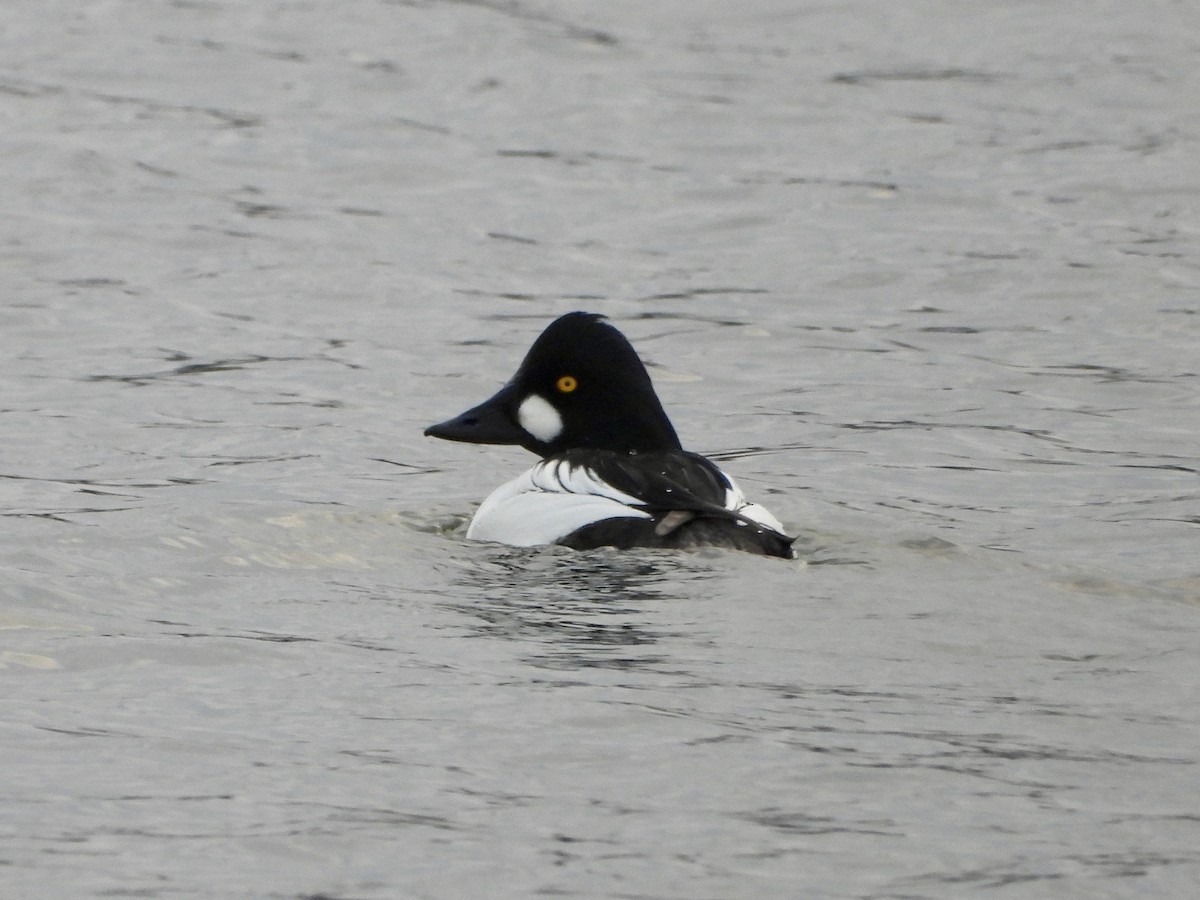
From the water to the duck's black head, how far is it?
566 millimetres

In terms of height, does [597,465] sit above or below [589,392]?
below

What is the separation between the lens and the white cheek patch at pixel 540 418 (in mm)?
7117

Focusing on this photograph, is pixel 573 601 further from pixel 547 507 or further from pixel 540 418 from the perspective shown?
pixel 540 418

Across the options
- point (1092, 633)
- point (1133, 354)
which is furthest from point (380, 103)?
point (1092, 633)

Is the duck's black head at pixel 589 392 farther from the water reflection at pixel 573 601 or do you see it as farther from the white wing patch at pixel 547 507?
the water reflection at pixel 573 601

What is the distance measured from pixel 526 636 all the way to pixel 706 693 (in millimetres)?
714

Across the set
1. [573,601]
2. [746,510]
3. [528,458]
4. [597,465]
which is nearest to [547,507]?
[597,465]

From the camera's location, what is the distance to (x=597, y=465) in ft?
21.9

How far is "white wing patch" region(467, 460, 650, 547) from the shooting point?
647 cm

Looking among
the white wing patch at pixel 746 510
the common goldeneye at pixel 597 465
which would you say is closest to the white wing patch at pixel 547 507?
the common goldeneye at pixel 597 465

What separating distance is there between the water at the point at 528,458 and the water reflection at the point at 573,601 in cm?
2

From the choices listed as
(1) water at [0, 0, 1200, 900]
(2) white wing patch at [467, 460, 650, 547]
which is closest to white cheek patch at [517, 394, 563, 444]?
(2) white wing patch at [467, 460, 650, 547]

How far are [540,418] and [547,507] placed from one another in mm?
607

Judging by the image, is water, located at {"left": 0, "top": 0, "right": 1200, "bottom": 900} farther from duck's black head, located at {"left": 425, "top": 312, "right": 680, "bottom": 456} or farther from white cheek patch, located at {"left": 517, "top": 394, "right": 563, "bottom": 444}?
duck's black head, located at {"left": 425, "top": 312, "right": 680, "bottom": 456}
